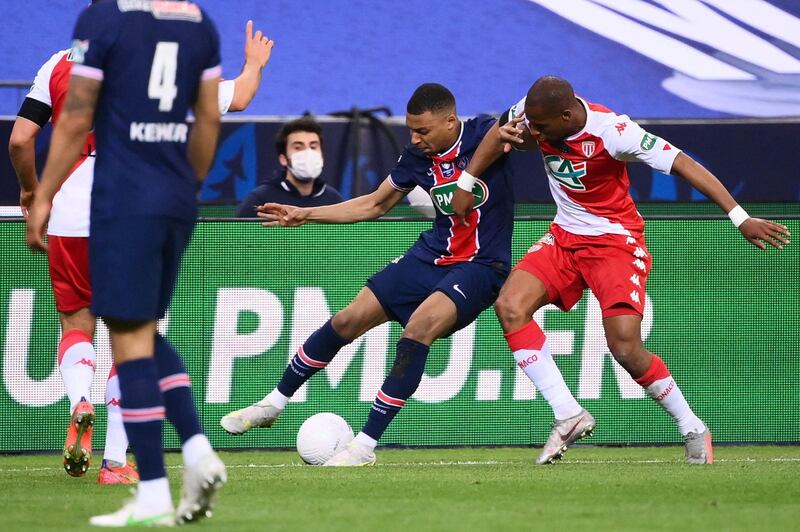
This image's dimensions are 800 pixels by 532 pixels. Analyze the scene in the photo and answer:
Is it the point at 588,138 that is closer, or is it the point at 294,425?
the point at 588,138

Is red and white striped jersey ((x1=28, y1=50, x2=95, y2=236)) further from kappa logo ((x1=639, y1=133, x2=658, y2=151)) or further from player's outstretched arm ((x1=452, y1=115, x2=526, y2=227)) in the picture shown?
kappa logo ((x1=639, y1=133, x2=658, y2=151))

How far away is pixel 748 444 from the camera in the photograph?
9.31 meters

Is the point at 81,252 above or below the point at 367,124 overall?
below

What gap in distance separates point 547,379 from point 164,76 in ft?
11.3

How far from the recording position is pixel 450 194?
798cm

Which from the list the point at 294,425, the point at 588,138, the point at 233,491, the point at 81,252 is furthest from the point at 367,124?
the point at 233,491

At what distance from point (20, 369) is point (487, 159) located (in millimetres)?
3423

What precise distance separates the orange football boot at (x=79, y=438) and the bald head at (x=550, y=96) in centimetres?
282

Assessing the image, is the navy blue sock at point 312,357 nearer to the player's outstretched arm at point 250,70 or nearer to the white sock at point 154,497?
the player's outstretched arm at point 250,70

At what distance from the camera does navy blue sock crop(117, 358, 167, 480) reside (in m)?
5.00

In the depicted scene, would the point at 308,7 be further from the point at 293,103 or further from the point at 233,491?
the point at 233,491

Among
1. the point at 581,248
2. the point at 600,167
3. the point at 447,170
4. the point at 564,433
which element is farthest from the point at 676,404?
the point at 447,170

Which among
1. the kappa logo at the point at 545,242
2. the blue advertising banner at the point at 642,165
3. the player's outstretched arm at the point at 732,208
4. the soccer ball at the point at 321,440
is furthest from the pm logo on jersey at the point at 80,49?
the blue advertising banner at the point at 642,165

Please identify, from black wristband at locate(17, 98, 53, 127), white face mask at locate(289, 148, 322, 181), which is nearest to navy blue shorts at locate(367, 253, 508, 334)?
black wristband at locate(17, 98, 53, 127)
